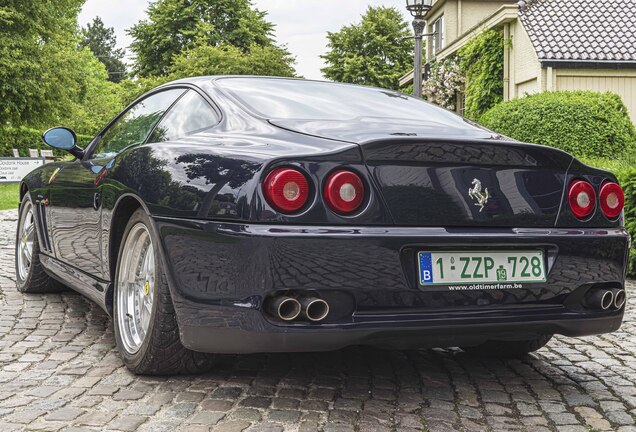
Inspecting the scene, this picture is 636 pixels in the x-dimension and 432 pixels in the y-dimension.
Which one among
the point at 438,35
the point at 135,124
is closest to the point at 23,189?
the point at 135,124

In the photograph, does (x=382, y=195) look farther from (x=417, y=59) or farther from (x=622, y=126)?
(x=622, y=126)

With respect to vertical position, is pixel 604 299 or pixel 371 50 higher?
pixel 371 50

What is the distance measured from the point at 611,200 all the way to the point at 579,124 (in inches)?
495

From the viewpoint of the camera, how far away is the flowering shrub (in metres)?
27.2

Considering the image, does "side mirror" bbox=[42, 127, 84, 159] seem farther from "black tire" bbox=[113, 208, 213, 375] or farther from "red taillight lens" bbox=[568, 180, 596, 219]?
"red taillight lens" bbox=[568, 180, 596, 219]

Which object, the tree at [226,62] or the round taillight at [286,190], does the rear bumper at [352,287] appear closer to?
the round taillight at [286,190]

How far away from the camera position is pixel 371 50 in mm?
61219

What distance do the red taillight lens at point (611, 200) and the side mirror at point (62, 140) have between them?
312cm

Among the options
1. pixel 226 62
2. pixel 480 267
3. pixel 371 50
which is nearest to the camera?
pixel 480 267

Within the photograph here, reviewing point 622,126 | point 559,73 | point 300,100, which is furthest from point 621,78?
point 300,100

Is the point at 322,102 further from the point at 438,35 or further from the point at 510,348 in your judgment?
the point at 438,35

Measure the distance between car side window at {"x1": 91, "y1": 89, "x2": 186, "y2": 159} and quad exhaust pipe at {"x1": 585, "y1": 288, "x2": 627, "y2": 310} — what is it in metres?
2.23

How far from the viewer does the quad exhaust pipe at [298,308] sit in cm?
306

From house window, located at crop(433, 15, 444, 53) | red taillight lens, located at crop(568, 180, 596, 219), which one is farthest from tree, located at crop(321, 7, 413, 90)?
red taillight lens, located at crop(568, 180, 596, 219)
